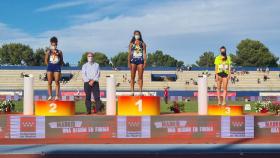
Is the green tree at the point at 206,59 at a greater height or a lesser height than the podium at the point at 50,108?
greater

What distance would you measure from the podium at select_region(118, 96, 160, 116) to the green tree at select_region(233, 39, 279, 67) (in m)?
101

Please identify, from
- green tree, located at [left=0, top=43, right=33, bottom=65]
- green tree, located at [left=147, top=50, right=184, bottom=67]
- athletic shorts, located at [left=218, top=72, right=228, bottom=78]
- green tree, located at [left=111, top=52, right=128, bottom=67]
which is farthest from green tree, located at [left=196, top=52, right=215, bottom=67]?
athletic shorts, located at [left=218, top=72, right=228, bottom=78]

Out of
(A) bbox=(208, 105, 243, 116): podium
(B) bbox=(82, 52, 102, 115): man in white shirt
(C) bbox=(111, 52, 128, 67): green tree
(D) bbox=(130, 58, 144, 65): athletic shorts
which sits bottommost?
(A) bbox=(208, 105, 243, 116): podium

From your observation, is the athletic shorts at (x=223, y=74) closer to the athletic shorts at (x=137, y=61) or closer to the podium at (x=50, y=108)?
the athletic shorts at (x=137, y=61)

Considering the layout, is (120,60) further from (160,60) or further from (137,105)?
(137,105)

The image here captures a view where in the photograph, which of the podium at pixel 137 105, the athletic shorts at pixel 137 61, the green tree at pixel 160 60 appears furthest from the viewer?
the green tree at pixel 160 60

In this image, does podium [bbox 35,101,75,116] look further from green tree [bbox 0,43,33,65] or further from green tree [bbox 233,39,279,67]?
green tree [bbox 0,43,33,65]

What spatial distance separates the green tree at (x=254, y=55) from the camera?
110750mm

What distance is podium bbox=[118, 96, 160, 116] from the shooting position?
1270 centimetres

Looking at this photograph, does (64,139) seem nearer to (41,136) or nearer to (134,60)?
A: (41,136)

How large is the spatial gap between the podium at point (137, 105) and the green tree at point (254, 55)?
10090 centimetres

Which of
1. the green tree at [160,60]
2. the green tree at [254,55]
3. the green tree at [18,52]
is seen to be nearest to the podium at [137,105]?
the green tree at [254,55]

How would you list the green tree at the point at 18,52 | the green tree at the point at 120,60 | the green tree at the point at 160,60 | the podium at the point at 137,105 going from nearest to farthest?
the podium at the point at 137,105
the green tree at the point at 18,52
the green tree at the point at 120,60
the green tree at the point at 160,60

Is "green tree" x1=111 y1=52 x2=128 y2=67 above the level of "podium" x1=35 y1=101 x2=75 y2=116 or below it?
above
